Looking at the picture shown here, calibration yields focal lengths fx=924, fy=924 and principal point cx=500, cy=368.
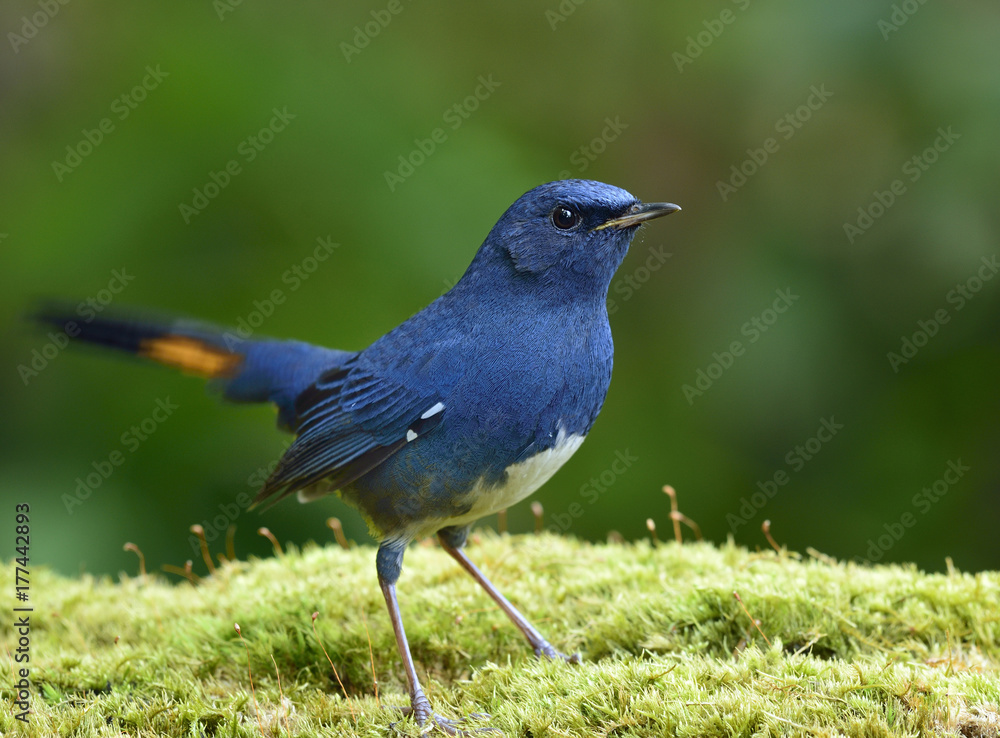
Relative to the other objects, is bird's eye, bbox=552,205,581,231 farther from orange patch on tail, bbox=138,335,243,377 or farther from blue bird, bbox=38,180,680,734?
orange patch on tail, bbox=138,335,243,377

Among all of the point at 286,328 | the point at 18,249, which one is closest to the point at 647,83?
the point at 286,328

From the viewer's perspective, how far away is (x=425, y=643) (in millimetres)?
3451

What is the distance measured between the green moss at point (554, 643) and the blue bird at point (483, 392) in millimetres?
219

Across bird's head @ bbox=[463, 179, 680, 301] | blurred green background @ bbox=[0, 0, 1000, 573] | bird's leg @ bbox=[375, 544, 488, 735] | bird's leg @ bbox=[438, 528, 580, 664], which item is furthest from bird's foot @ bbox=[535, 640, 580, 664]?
blurred green background @ bbox=[0, 0, 1000, 573]

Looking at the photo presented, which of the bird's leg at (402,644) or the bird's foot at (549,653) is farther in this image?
the bird's foot at (549,653)

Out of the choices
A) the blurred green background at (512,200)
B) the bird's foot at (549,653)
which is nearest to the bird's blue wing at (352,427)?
the bird's foot at (549,653)

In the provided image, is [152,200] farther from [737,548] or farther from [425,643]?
[737,548]

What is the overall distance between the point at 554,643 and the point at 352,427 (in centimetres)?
112

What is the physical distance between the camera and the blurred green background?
5.12 meters

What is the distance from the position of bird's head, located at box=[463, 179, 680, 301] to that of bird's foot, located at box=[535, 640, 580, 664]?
1.26 meters

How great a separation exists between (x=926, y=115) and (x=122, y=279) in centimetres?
459

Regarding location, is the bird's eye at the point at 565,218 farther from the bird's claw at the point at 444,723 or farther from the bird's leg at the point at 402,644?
the bird's claw at the point at 444,723

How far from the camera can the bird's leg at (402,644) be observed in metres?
2.76

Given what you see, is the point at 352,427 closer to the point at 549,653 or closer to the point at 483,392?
the point at 483,392
